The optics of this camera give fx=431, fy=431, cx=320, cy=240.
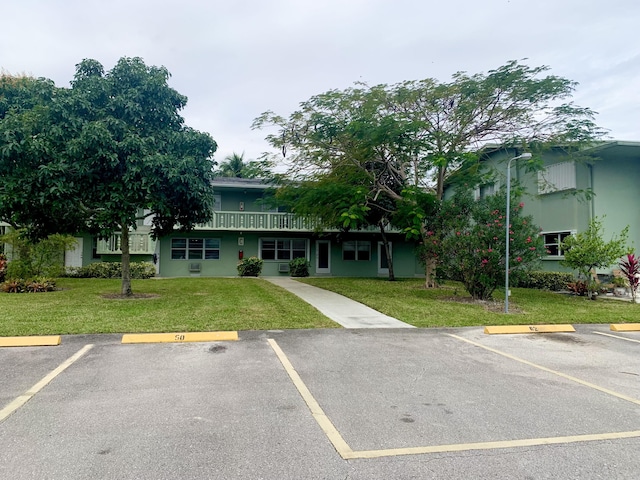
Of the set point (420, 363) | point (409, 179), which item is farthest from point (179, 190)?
point (409, 179)

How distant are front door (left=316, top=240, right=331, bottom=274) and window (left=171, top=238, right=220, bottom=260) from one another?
5.71 m

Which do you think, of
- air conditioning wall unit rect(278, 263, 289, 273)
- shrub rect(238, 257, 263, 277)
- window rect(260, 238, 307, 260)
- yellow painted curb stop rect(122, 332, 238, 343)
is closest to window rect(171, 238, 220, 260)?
shrub rect(238, 257, 263, 277)

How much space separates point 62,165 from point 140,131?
238cm

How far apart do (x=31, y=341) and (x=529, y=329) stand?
953 centimetres

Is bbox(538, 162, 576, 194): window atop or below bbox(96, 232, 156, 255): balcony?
atop

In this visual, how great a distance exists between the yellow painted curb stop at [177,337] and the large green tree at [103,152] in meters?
4.60

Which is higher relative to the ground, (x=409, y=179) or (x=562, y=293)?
(x=409, y=179)

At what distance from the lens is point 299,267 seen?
2400cm

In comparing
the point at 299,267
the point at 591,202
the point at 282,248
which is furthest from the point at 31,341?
the point at 591,202

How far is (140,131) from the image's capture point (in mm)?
12195

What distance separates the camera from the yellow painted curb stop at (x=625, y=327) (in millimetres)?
9516

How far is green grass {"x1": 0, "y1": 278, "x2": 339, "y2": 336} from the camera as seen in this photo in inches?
334

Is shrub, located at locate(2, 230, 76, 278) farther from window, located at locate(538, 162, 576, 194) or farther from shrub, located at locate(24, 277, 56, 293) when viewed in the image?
window, located at locate(538, 162, 576, 194)

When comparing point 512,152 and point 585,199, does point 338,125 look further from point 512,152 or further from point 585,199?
point 585,199
